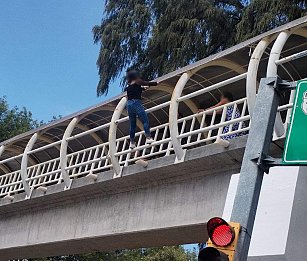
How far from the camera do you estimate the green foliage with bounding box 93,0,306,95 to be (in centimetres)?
2300

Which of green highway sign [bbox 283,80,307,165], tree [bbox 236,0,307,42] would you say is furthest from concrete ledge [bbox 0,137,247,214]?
tree [bbox 236,0,307,42]

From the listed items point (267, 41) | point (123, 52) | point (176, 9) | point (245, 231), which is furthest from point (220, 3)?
point (245, 231)

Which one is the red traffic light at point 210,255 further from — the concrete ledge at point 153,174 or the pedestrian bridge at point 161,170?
the concrete ledge at point 153,174

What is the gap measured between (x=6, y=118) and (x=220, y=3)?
45.9ft

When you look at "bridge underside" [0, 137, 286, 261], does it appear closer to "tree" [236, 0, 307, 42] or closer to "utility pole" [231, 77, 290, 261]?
"utility pole" [231, 77, 290, 261]

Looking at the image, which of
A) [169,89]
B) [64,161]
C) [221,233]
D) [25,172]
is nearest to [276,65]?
[169,89]

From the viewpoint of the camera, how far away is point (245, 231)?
4.57 meters

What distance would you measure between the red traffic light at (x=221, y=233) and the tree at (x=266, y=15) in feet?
60.1

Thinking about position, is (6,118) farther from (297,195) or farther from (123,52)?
(297,195)

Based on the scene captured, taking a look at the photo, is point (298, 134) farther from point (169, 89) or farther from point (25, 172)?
point (25, 172)

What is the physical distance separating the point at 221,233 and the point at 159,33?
21.6 meters

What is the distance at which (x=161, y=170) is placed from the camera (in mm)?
10898

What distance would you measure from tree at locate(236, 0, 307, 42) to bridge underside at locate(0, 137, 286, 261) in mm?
10908

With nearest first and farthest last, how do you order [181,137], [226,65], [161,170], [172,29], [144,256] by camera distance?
[181,137] → [161,170] → [226,65] → [172,29] → [144,256]
